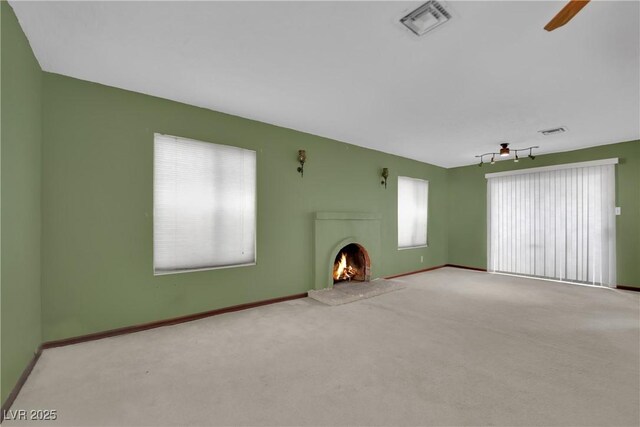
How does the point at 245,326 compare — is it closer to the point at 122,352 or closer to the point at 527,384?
the point at 122,352

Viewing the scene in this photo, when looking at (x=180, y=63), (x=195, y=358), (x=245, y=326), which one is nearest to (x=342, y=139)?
(x=180, y=63)

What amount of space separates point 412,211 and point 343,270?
220 cm

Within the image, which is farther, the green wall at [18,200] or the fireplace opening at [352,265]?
the fireplace opening at [352,265]

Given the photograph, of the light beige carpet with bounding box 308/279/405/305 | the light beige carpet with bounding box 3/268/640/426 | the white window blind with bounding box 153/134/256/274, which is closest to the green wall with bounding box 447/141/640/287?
the light beige carpet with bounding box 3/268/640/426

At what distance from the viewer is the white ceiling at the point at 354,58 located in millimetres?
1830

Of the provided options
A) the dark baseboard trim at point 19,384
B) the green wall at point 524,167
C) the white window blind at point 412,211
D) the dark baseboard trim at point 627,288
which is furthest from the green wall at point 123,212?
the dark baseboard trim at point 627,288

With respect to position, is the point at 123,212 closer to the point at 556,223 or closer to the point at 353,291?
the point at 353,291

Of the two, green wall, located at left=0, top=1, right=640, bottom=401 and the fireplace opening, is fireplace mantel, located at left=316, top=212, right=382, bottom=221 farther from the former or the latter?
the fireplace opening

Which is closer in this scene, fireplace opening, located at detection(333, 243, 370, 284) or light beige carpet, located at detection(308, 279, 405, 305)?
light beige carpet, located at detection(308, 279, 405, 305)

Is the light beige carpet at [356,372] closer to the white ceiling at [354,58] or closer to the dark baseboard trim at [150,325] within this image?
the dark baseboard trim at [150,325]

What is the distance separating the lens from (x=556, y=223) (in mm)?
5410

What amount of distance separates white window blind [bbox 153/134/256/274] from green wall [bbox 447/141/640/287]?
17.7 feet

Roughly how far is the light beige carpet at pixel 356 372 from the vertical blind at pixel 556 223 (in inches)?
76.7

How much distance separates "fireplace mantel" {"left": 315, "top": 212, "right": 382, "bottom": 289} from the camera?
4430mm
